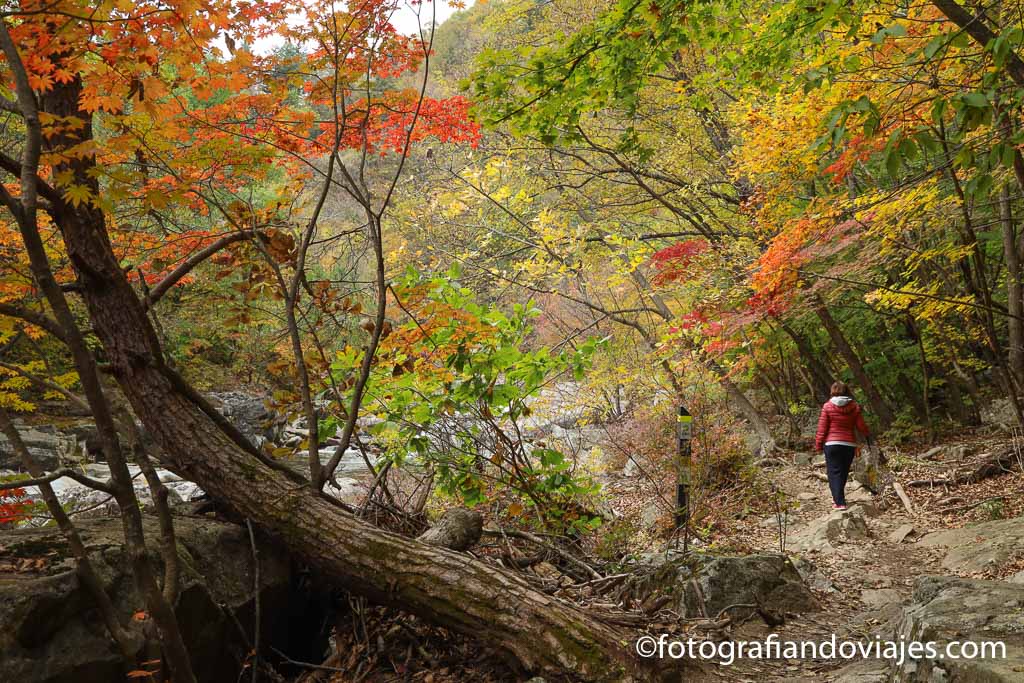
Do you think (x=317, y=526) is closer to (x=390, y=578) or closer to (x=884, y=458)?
(x=390, y=578)

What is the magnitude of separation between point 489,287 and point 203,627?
10334mm

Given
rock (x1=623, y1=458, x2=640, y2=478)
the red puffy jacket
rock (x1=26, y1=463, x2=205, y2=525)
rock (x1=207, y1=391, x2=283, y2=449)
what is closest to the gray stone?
rock (x1=623, y1=458, x2=640, y2=478)

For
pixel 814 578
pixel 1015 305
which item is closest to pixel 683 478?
pixel 814 578

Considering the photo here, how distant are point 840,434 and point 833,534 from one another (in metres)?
1.28

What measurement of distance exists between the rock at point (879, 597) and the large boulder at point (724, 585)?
61 cm

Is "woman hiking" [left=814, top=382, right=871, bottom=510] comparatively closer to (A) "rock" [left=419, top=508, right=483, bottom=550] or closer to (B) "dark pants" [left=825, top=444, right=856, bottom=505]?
(B) "dark pants" [left=825, top=444, right=856, bottom=505]

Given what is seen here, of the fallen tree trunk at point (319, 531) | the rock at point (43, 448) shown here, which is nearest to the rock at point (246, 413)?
the rock at point (43, 448)

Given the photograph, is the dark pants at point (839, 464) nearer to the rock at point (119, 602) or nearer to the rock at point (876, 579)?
the rock at point (876, 579)

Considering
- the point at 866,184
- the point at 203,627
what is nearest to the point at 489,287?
the point at 866,184

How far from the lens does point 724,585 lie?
4359 mm

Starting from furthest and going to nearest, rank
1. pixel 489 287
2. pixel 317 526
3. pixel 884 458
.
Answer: pixel 489 287 → pixel 884 458 → pixel 317 526

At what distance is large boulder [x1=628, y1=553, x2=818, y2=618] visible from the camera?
429 centimetres

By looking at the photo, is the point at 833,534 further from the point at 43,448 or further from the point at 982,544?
the point at 43,448

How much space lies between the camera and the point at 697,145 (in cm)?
1080
